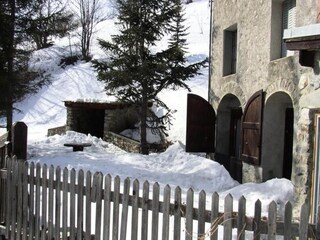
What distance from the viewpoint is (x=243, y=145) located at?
1043 centimetres

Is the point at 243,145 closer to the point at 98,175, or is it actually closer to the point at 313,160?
the point at 313,160

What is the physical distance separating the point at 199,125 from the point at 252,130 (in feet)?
8.36

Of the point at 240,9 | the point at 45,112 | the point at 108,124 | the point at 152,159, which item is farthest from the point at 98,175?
the point at 45,112

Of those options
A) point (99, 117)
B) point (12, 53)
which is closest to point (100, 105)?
point (99, 117)

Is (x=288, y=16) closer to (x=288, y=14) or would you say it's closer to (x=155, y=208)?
(x=288, y=14)

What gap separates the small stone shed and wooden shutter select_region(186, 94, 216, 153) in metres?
5.57

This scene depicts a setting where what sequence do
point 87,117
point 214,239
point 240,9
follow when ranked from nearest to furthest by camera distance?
point 214,239 → point 240,9 → point 87,117

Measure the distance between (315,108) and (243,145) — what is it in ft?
14.9

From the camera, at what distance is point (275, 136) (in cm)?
972

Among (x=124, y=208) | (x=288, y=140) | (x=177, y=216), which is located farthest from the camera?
(x=288, y=140)

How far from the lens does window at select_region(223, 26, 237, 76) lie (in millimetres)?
12352

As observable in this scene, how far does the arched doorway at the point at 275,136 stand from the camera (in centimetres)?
962

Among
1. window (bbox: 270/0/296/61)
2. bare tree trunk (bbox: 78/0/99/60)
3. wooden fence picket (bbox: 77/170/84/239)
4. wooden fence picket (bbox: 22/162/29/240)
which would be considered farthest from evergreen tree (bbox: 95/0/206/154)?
bare tree trunk (bbox: 78/0/99/60)

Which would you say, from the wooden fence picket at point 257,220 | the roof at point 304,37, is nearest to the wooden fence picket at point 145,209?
the wooden fence picket at point 257,220
